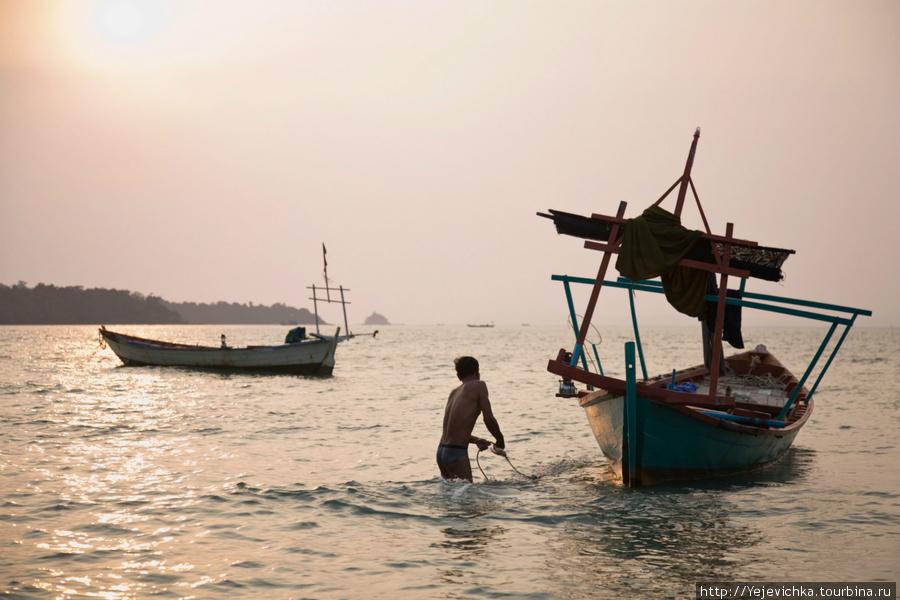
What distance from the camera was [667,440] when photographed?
424 inches

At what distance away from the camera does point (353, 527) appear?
889 cm

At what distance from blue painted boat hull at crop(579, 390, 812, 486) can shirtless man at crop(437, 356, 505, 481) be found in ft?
7.08

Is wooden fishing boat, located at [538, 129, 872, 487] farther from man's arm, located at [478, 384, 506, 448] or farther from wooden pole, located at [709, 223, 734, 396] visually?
man's arm, located at [478, 384, 506, 448]

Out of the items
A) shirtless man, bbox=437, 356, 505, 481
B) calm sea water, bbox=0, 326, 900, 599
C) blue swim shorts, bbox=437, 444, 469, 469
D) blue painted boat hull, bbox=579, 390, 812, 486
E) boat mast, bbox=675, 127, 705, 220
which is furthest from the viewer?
boat mast, bbox=675, 127, 705, 220

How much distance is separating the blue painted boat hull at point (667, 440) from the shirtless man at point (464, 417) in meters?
2.16

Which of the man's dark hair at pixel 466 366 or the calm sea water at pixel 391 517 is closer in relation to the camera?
the calm sea water at pixel 391 517

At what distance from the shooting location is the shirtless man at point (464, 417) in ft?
31.3

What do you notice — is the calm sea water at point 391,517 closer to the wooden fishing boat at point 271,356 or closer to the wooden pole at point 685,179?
the wooden pole at point 685,179

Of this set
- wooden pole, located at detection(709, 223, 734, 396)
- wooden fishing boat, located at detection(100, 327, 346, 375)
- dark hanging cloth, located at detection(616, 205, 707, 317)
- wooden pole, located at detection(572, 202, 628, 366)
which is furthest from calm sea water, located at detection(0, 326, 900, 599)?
wooden fishing boat, located at detection(100, 327, 346, 375)

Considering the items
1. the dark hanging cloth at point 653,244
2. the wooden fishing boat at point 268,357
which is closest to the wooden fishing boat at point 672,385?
the dark hanging cloth at point 653,244

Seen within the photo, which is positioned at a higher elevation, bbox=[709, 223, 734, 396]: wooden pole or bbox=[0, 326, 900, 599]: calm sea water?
bbox=[709, 223, 734, 396]: wooden pole

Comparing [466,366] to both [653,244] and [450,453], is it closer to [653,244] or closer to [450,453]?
[450,453]

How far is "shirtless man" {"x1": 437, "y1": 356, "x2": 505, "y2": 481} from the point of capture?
955 centimetres

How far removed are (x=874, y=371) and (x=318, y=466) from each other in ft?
157
